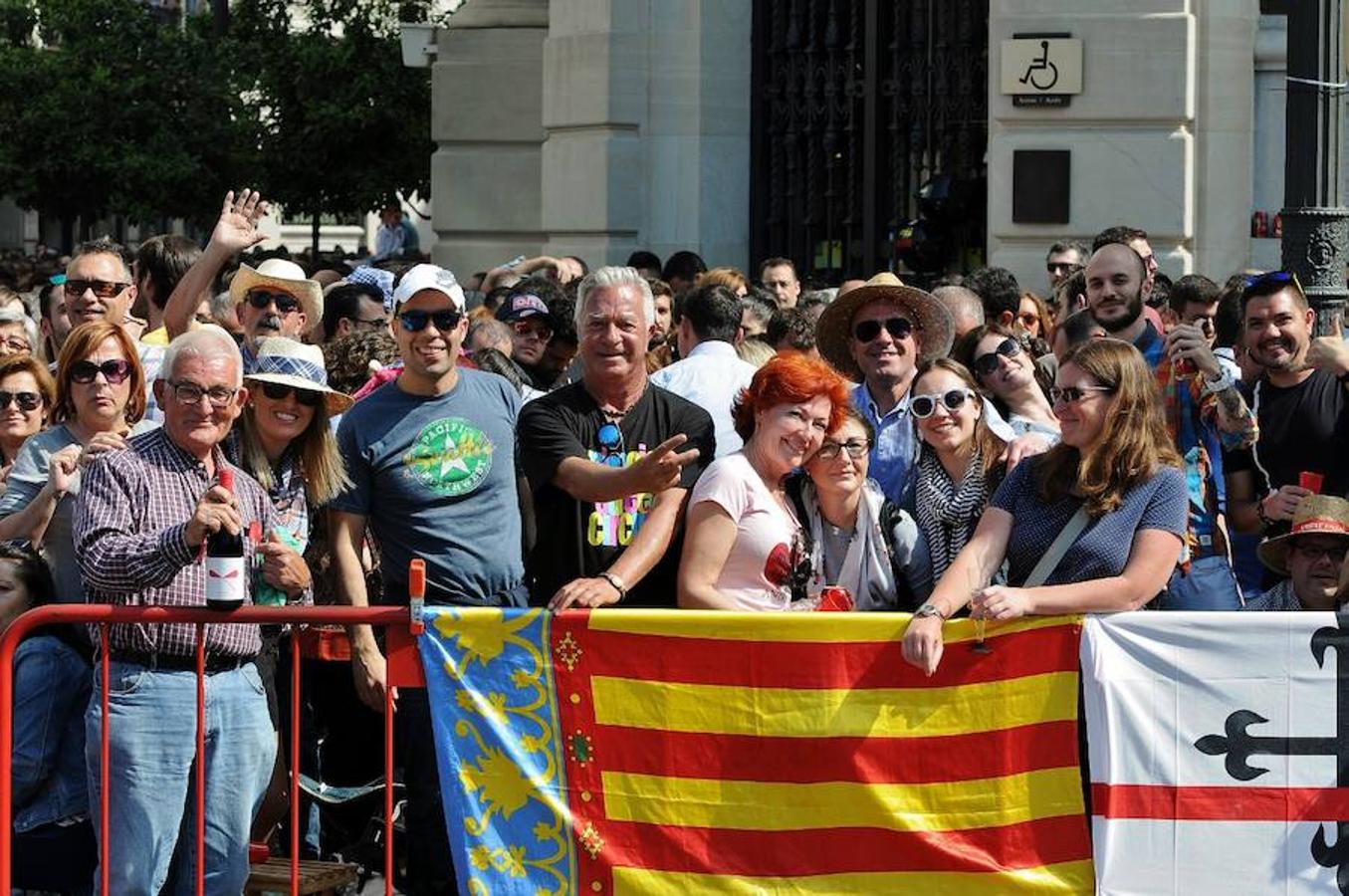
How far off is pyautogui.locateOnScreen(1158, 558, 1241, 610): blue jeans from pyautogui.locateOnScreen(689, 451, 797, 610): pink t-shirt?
131 cm

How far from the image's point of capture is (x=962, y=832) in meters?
6.68

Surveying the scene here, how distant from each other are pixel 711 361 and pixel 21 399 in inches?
108

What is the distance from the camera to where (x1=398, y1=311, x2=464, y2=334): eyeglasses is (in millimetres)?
7914

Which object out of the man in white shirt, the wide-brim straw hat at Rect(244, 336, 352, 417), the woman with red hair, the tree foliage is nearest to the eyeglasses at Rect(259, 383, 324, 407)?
the wide-brim straw hat at Rect(244, 336, 352, 417)

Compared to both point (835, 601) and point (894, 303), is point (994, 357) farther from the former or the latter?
point (835, 601)

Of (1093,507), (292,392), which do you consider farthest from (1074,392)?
(292,392)

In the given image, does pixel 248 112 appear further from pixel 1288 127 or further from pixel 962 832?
pixel 962 832

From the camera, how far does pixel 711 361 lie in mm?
9898

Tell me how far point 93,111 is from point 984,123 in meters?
23.5

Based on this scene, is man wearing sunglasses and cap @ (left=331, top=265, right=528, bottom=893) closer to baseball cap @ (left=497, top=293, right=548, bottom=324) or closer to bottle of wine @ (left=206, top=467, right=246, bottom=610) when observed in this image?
bottle of wine @ (left=206, top=467, right=246, bottom=610)

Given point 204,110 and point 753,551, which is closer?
point 753,551

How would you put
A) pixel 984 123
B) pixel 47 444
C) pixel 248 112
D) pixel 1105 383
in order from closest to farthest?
1. pixel 1105 383
2. pixel 47 444
3. pixel 984 123
4. pixel 248 112

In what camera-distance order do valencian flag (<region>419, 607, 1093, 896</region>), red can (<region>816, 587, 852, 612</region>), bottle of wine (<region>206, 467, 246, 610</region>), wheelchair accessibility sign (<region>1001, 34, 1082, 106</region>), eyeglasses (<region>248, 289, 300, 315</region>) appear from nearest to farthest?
bottle of wine (<region>206, 467, 246, 610</region>)
valencian flag (<region>419, 607, 1093, 896</region>)
red can (<region>816, 587, 852, 612</region>)
eyeglasses (<region>248, 289, 300, 315</region>)
wheelchair accessibility sign (<region>1001, 34, 1082, 106</region>)

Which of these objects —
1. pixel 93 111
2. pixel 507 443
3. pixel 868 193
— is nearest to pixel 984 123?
pixel 868 193
